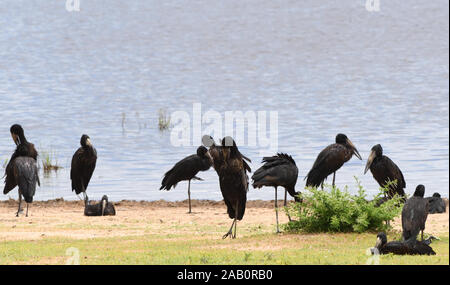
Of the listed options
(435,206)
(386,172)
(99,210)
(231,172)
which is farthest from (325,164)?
(231,172)

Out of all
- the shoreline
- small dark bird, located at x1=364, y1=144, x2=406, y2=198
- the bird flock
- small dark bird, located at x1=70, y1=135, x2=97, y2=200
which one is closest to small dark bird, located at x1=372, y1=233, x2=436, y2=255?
the bird flock

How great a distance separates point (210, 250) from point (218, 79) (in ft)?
149

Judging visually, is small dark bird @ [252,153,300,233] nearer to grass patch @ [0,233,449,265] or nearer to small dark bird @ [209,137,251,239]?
grass patch @ [0,233,449,265]

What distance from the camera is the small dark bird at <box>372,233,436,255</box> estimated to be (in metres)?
15.9

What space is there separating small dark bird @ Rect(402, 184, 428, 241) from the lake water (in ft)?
30.7

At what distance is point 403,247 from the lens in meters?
15.9

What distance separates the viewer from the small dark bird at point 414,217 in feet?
53.3

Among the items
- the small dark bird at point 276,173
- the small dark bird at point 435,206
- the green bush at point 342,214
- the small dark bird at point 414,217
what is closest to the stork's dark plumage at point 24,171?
the small dark bird at point 276,173

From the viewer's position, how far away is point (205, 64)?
6944cm

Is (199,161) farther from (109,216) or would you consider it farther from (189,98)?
(189,98)

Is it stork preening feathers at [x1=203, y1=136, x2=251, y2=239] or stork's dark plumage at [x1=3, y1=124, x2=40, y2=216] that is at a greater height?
stork preening feathers at [x1=203, y1=136, x2=251, y2=239]

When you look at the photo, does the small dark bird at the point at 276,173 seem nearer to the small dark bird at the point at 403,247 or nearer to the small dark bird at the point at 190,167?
the small dark bird at the point at 403,247

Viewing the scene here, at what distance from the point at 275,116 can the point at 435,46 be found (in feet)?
133
